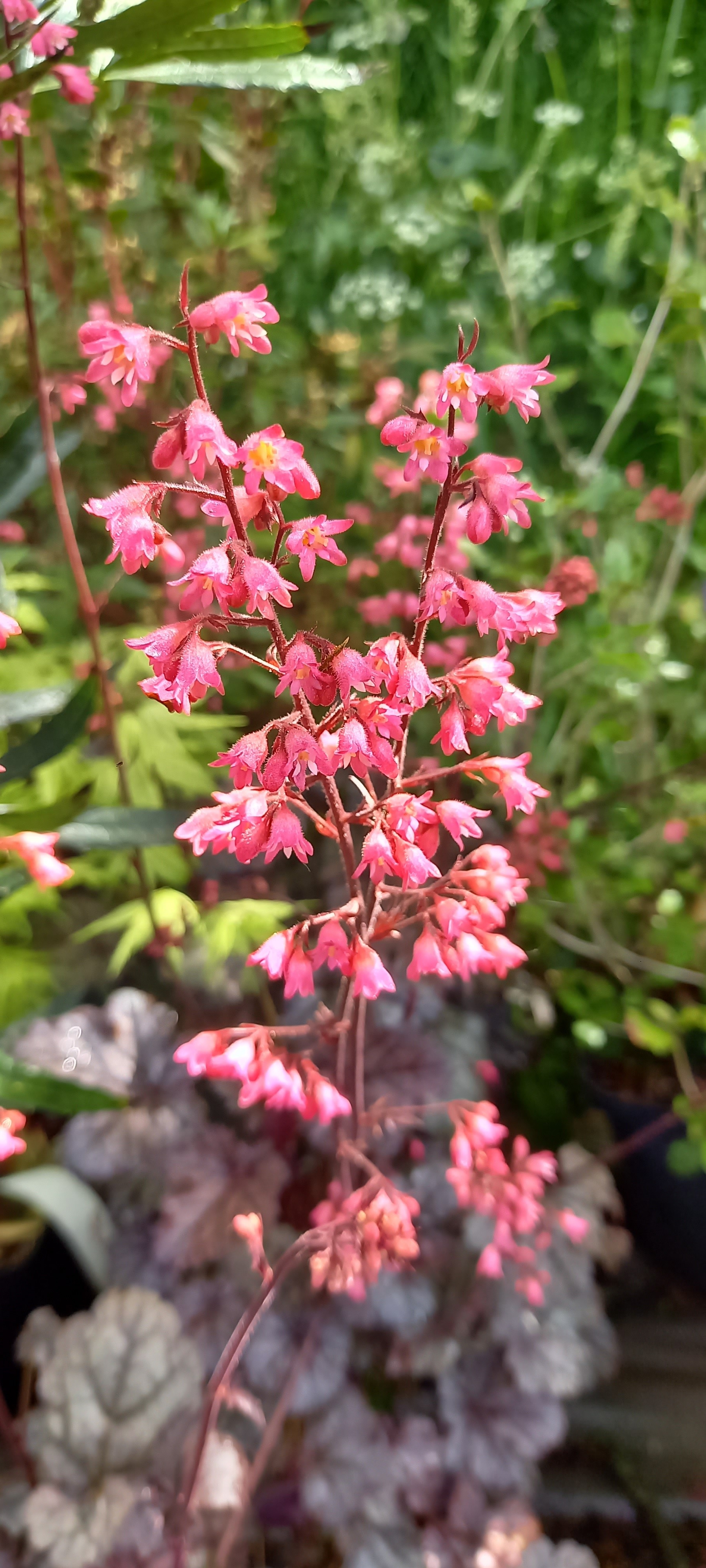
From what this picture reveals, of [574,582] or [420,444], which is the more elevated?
[420,444]

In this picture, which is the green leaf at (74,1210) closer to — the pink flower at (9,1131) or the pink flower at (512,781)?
the pink flower at (9,1131)

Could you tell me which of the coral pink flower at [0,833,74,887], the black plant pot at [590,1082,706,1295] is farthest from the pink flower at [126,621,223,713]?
the black plant pot at [590,1082,706,1295]

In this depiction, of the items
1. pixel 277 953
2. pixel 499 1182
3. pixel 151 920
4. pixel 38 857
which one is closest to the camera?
pixel 277 953

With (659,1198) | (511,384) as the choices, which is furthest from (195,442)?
(659,1198)

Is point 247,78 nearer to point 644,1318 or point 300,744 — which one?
point 300,744

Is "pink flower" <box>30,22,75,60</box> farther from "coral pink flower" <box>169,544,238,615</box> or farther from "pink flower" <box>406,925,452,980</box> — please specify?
"pink flower" <box>406,925,452,980</box>

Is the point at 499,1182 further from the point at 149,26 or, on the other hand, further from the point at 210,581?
the point at 149,26

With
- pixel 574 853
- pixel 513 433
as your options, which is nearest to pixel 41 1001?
pixel 574 853
